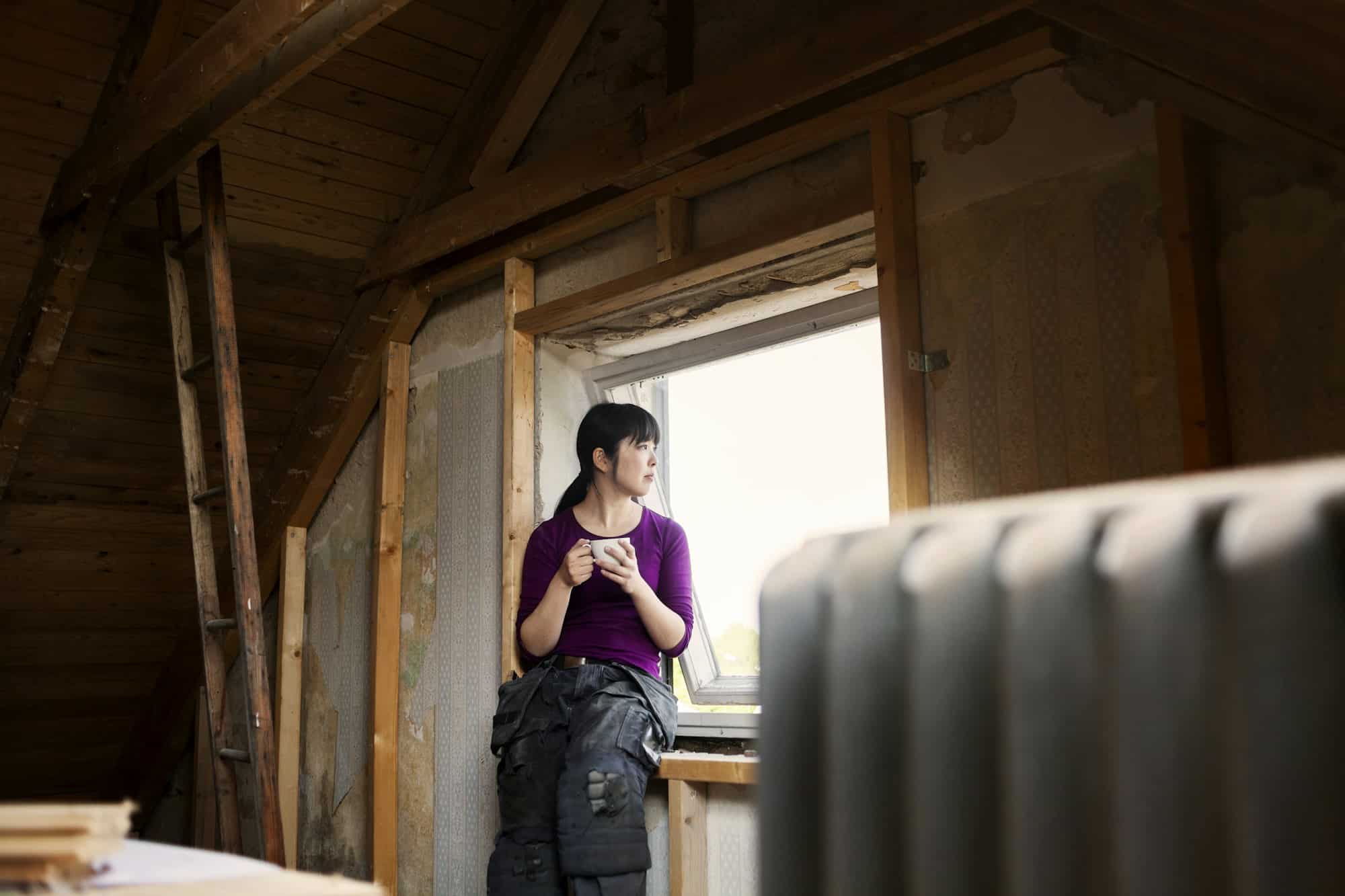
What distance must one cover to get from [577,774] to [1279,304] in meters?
1.82

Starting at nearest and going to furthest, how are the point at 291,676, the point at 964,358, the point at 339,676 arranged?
the point at 964,358 → the point at 339,676 → the point at 291,676

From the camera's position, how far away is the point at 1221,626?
0.51 m

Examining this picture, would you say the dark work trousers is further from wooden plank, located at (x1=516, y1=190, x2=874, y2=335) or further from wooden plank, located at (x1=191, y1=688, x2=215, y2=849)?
wooden plank, located at (x1=191, y1=688, x2=215, y2=849)

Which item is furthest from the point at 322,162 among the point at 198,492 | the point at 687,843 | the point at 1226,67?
the point at 1226,67

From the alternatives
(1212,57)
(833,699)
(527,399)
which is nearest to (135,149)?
(527,399)

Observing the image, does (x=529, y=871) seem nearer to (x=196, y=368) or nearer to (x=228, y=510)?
(x=228, y=510)

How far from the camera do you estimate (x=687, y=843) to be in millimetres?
2941

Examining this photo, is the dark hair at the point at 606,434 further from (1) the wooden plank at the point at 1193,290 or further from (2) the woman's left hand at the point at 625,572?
(1) the wooden plank at the point at 1193,290

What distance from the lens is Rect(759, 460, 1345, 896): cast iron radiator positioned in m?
0.48

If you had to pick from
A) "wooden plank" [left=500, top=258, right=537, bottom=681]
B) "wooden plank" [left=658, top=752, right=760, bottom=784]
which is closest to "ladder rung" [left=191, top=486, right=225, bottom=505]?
"wooden plank" [left=500, top=258, right=537, bottom=681]

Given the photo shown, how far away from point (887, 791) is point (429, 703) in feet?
10.6

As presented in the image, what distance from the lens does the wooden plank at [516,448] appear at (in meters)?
3.33

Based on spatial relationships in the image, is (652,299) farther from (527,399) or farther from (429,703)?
(429,703)

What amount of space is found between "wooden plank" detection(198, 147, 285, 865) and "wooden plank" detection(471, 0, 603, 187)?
2.64ft
